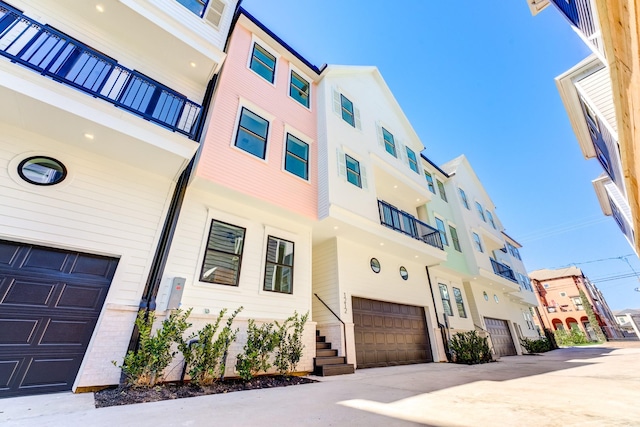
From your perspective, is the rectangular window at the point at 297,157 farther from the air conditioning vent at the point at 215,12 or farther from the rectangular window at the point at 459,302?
the rectangular window at the point at 459,302

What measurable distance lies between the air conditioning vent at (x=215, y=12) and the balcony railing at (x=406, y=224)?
8.21 metres

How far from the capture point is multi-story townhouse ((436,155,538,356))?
46.0 feet

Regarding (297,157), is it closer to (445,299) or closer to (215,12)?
(215,12)

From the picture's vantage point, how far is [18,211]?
432 cm

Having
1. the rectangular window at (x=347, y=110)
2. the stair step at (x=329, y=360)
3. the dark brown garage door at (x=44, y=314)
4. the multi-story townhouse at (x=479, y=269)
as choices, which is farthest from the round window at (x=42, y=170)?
the multi-story townhouse at (x=479, y=269)

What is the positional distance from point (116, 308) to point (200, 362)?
188 centimetres

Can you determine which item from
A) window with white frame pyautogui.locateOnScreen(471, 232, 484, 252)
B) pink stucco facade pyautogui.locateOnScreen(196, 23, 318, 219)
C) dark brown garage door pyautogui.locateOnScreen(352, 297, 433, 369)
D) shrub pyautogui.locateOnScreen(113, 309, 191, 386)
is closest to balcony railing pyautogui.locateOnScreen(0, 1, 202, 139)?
pink stucco facade pyautogui.locateOnScreen(196, 23, 318, 219)

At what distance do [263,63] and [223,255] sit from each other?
719 centimetres

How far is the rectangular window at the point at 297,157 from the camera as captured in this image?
8.29m

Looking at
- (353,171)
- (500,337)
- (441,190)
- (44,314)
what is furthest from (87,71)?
(500,337)

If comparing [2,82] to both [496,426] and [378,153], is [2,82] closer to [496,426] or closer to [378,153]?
[496,426]

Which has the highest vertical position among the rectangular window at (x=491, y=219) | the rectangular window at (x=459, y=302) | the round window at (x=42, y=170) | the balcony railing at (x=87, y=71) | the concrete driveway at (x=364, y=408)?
the rectangular window at (x=491, y=219)

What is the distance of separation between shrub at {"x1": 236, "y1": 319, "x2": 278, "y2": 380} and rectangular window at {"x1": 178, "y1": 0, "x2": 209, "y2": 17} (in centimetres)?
900

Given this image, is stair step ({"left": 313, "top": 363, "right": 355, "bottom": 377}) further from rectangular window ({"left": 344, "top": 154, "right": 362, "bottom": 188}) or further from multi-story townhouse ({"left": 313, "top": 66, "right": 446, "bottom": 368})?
rectangular window ({"left": 344, "top": 154, "right": 362, "bottom": 188})
